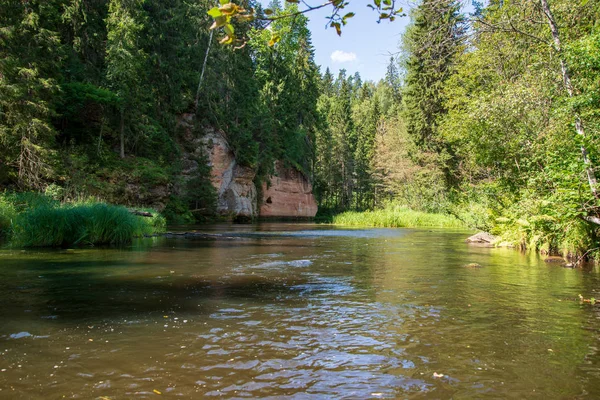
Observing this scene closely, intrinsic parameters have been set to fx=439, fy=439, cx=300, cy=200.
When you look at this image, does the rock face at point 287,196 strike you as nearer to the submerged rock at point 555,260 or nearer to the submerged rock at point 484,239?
the submerged rock at point 484,239

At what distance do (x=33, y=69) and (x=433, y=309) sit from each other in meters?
22.7

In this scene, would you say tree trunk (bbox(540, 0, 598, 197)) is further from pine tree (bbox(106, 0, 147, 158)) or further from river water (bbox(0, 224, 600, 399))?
pine tree (bbox(106, 0, 147, 158))

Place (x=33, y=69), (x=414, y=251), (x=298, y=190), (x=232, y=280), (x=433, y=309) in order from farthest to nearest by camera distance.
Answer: (x=298, y=190) → (x=33, y=69) → (x=414, y=251) → (x=232, y=280) → (x=433, y=309)

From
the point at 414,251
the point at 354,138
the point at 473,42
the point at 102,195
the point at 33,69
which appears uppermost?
the point at 354,138

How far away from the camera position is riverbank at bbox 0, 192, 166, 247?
12.8 meters

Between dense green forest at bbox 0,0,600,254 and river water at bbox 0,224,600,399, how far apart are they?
93.8 inches

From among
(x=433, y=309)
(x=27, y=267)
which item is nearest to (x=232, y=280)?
(x=433, y=309)

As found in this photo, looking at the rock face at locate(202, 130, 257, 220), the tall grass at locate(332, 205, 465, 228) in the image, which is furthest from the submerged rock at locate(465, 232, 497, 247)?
the rock face at locate(202, 130, 257, 220)

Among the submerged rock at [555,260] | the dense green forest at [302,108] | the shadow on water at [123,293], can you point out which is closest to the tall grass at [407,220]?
the dense green forest at [302,108]

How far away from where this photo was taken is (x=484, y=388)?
3.06 m

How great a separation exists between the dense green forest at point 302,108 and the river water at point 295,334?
2.38 metres

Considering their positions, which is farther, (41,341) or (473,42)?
(473,42)

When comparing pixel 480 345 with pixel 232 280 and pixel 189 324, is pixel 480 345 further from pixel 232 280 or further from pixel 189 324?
pixel 232 280

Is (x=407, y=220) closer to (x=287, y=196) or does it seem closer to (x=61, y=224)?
(x=61, y=224)
